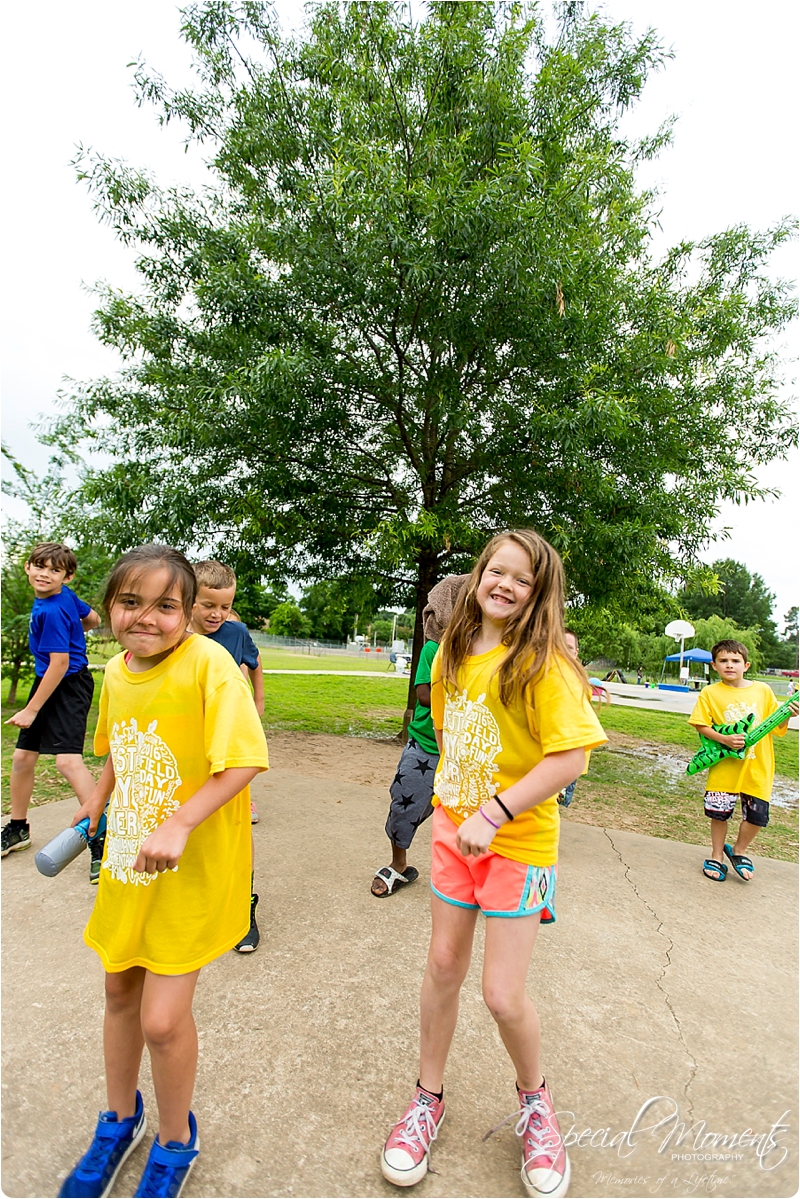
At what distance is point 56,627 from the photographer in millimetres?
3793

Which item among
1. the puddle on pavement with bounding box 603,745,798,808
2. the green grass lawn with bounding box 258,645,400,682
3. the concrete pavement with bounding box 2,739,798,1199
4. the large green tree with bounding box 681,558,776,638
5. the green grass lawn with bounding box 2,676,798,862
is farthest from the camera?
the large green tree with bounding box 681,558,776,638

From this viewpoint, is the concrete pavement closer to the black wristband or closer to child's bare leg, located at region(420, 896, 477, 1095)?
child's bare leg, located at region(420, 896, 477, 1095)

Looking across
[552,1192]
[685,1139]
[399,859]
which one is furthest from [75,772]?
[685,1139]

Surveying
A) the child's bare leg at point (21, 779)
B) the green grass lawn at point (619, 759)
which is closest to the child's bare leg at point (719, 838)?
the green grass lawn at point (619, 759)

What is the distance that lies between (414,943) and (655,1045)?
3.51ft

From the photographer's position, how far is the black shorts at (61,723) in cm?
387

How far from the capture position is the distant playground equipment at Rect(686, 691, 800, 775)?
403 cm

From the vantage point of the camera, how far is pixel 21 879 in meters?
3.55

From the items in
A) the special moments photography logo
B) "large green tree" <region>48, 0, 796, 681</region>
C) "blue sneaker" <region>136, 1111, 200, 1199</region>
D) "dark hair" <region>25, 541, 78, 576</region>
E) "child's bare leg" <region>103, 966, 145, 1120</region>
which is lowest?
the special moments photography logo

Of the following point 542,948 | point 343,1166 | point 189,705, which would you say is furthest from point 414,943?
point 189,705

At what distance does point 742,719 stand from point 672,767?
220 inches

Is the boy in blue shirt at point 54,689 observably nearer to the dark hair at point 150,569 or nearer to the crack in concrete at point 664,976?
the dark hair at point 150,569

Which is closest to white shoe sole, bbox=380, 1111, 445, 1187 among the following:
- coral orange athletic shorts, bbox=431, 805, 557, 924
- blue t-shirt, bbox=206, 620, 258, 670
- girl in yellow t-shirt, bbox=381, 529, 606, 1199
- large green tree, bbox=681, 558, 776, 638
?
girl in yellow t-shirt, bbox=381, 529, 606, 1199

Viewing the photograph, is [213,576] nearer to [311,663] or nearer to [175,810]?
[175,810]
